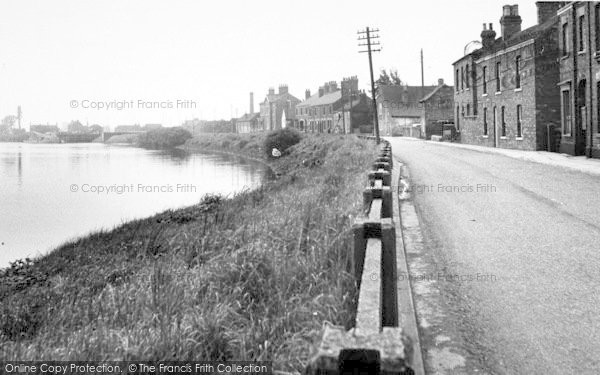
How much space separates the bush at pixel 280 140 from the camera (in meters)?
55.7

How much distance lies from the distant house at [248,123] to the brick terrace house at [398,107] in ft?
163

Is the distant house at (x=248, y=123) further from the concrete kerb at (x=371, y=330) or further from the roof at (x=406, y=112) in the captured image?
the concrete kerb at (x=371, y=330)

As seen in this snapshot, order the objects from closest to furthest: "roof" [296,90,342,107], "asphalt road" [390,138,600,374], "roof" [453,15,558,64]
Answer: "asphalt road" [390,138,600,374], "roof" [453,15,558,64], "roof" [296,90,342,107]

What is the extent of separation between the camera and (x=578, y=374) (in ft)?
13.1

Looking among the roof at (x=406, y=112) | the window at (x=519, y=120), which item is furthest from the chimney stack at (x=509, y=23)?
the roof at (x=406, y=112)

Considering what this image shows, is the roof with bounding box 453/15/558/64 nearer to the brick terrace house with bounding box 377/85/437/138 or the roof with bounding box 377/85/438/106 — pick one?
the brick terrace house with bounding box 377/85/437/138

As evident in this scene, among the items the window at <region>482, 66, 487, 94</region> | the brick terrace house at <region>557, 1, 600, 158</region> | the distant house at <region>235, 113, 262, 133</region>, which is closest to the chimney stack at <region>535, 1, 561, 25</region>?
the window at <region>482, 66, 487, 94</region>

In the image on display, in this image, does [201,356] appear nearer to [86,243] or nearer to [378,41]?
[86,243]

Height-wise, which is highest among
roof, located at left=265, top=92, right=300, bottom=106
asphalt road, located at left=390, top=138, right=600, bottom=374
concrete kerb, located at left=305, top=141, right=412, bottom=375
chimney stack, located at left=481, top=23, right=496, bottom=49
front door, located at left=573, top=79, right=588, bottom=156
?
roof, located at left=265, top=92, right=300, bottom=106

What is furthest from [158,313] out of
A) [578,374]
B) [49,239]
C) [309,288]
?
[49,239]

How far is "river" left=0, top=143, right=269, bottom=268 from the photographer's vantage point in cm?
1916

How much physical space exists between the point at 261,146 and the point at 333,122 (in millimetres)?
32586

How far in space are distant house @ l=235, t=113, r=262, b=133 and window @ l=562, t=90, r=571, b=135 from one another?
320 feet

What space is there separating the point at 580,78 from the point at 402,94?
53169mm
